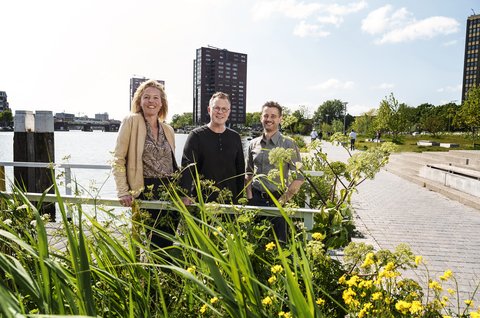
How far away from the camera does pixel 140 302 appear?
4.46 ft

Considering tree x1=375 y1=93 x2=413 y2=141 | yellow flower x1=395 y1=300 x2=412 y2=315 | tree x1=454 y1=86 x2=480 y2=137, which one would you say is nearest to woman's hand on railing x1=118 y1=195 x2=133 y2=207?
yellow flower x1=395 y1=300 x2=412 y2=315

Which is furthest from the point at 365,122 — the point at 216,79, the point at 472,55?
the point at 216,79

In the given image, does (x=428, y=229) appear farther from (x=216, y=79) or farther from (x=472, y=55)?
(x=472, y=55)

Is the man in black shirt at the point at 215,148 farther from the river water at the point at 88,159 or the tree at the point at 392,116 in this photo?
the tree at the point at 392,116

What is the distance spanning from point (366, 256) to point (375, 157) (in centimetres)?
48

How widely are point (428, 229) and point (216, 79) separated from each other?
140641 millimetres

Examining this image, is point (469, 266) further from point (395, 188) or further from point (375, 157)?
point (395, 188)

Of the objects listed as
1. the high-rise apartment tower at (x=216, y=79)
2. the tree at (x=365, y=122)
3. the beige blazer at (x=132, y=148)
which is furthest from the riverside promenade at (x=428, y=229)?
the high-rise apartment tower at (x=216, y=79)

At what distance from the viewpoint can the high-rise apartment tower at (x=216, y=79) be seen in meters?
144

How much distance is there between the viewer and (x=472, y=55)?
12862cm

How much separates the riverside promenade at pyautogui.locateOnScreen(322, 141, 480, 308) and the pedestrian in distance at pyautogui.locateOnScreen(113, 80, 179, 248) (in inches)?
58.9

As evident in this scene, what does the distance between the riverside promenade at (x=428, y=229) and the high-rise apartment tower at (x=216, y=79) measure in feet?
427

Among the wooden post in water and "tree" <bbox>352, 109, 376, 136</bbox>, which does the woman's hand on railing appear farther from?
"tree" <bbox>352, 109, 376, 136</bbox>

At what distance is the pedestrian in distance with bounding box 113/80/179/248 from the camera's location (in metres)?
3.38
